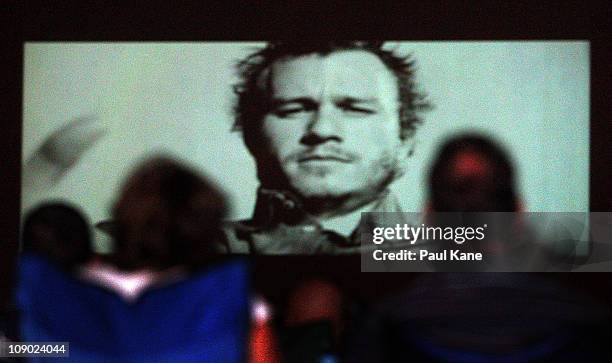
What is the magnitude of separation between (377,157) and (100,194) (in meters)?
1.70

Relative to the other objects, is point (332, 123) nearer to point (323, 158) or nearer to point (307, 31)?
point (323, 158)

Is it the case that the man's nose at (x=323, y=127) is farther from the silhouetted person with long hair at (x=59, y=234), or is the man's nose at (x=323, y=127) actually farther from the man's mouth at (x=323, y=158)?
the silhouetted person with long hair at (x=59, y=234)

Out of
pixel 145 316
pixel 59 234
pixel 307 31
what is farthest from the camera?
pixel 307 31

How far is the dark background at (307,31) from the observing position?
4.52m

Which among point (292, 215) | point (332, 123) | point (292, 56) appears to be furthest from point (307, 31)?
point (292, 215)

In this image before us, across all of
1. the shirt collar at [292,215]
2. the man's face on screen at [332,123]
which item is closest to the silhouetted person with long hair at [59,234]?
the shirt collar at [292,215]

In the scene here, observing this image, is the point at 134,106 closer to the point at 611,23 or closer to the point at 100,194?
the point at 100,194

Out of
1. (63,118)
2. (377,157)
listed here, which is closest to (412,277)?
(377,157)

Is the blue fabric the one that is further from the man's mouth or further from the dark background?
the man's mouth

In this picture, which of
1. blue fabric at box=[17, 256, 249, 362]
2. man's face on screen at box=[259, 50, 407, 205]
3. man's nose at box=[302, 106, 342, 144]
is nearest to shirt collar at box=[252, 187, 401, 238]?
man's face on screen at box=[259, 50, 407, 205]

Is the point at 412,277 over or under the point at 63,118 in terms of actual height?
under

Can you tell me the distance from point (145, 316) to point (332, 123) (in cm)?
354

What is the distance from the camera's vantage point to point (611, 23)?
454cm

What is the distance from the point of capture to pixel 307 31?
4.57m
